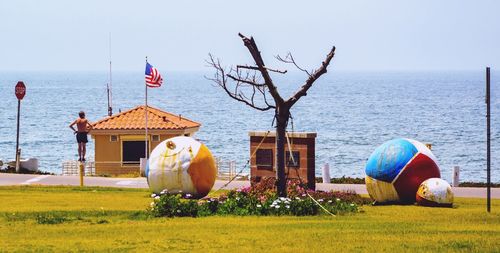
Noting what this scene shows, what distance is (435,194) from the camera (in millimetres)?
29250

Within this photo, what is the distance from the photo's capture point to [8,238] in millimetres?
21250

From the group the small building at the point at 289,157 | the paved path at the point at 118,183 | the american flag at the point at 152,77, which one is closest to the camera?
the small building at the point at 289,157

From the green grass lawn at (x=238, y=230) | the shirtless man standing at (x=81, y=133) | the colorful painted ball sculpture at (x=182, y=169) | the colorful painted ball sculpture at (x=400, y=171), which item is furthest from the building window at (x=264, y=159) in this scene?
the shirtless man standing at (x=81, y=133)

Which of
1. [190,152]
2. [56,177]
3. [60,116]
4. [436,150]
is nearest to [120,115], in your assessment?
[56,177]

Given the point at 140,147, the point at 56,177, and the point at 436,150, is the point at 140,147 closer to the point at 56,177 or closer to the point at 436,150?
the point at 56,177

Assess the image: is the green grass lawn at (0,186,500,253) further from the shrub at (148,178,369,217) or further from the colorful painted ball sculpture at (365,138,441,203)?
the colorful painted ball sculpture at (365,138,441,203)

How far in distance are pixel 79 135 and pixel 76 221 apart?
22684 millimetres

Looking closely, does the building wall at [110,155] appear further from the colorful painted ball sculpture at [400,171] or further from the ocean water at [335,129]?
the ocean water at [335,129]

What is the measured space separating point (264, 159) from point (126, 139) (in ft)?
44.0

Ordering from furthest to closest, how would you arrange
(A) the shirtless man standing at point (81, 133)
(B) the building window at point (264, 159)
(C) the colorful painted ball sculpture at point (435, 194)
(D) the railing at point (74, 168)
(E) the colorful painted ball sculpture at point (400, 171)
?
(D) the railing at point (74, 168)
(A) the shirtless man standing at point (81, 133)
(B) the building window at point (264, 159)
(E) the colorful painted ball sculpture at point (400, 171)
(C) the colorful painted ball sculpture at point (435, 194)

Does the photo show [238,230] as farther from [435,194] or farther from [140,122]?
[140,122]

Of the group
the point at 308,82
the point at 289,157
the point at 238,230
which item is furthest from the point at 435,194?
the point at 238,230

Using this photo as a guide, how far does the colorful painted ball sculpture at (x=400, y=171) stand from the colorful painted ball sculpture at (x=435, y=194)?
455 mm

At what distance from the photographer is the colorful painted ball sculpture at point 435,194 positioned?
29.2 metres
